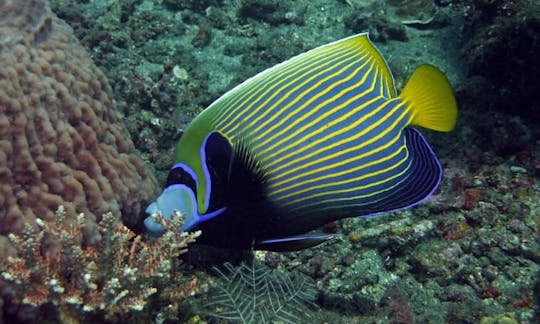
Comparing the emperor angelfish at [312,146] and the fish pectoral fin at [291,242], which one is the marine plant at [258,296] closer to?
the fish pectoral fin at [291,242]

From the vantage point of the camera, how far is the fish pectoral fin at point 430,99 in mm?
2330

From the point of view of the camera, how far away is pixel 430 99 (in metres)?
2.37

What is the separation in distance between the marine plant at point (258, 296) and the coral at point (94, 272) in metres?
0.43

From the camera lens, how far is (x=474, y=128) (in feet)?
17.9

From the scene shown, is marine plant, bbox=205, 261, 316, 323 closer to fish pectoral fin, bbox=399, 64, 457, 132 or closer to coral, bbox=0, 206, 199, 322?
coral, bbox=0, 206, 199, 322

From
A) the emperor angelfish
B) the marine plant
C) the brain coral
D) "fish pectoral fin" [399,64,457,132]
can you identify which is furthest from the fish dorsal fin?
the marine plant

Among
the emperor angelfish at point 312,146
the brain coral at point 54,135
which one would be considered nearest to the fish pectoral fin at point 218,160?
the emperor angelfish at point 312,146

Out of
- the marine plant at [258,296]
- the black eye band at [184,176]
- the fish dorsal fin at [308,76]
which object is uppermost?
the fish dorsal fin at [308,76]

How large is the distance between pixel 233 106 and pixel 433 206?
10.4 ft

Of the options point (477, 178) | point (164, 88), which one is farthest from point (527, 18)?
point (164, 88)

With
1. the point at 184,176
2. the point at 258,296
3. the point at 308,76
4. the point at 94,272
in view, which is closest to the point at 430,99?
the point at 308,76

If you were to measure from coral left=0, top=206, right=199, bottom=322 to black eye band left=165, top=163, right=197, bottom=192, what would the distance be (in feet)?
0.73

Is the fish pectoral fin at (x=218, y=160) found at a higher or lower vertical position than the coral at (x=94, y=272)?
higher

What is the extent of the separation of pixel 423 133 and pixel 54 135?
4.18m
